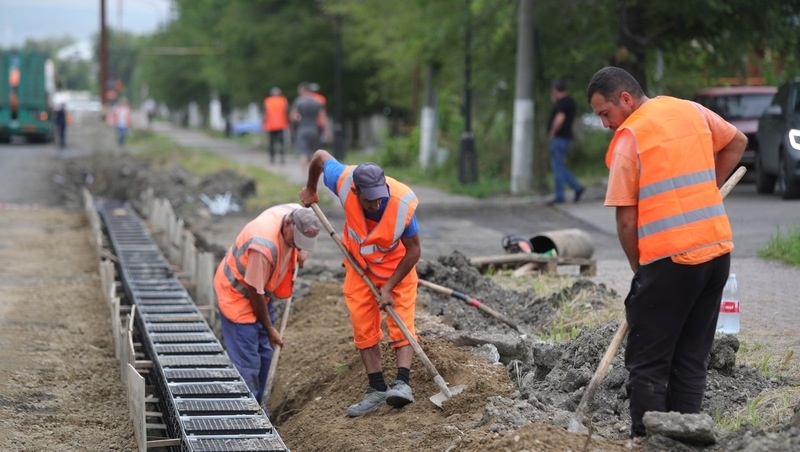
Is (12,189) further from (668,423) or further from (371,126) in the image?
(668,423)

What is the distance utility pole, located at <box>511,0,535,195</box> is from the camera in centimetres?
1972

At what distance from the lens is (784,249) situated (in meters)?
11.8

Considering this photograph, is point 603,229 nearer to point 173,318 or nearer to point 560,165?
point 560,165

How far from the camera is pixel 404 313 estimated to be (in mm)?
7484

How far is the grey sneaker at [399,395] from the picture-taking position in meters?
7.48

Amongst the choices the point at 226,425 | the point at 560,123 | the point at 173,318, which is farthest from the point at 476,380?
the point at 560,123

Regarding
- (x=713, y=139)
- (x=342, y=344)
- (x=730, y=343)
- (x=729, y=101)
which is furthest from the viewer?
(x=729, y=101)

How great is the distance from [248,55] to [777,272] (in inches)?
1051

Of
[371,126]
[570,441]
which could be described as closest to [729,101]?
[570,441]

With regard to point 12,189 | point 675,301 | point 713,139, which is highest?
point 713,139

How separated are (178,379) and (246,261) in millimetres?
953

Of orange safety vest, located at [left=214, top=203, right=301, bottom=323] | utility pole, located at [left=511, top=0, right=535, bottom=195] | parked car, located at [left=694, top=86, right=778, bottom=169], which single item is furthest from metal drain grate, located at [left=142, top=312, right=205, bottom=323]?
parked car, located at [left=694, top=86, right=778, bottom=169]

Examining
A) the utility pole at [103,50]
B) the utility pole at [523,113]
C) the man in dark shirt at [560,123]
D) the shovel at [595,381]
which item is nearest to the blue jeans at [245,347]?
the shovel at [595,381]

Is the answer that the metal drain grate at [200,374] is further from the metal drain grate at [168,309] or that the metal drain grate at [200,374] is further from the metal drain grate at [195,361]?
the metal drain grate at [168,309]
